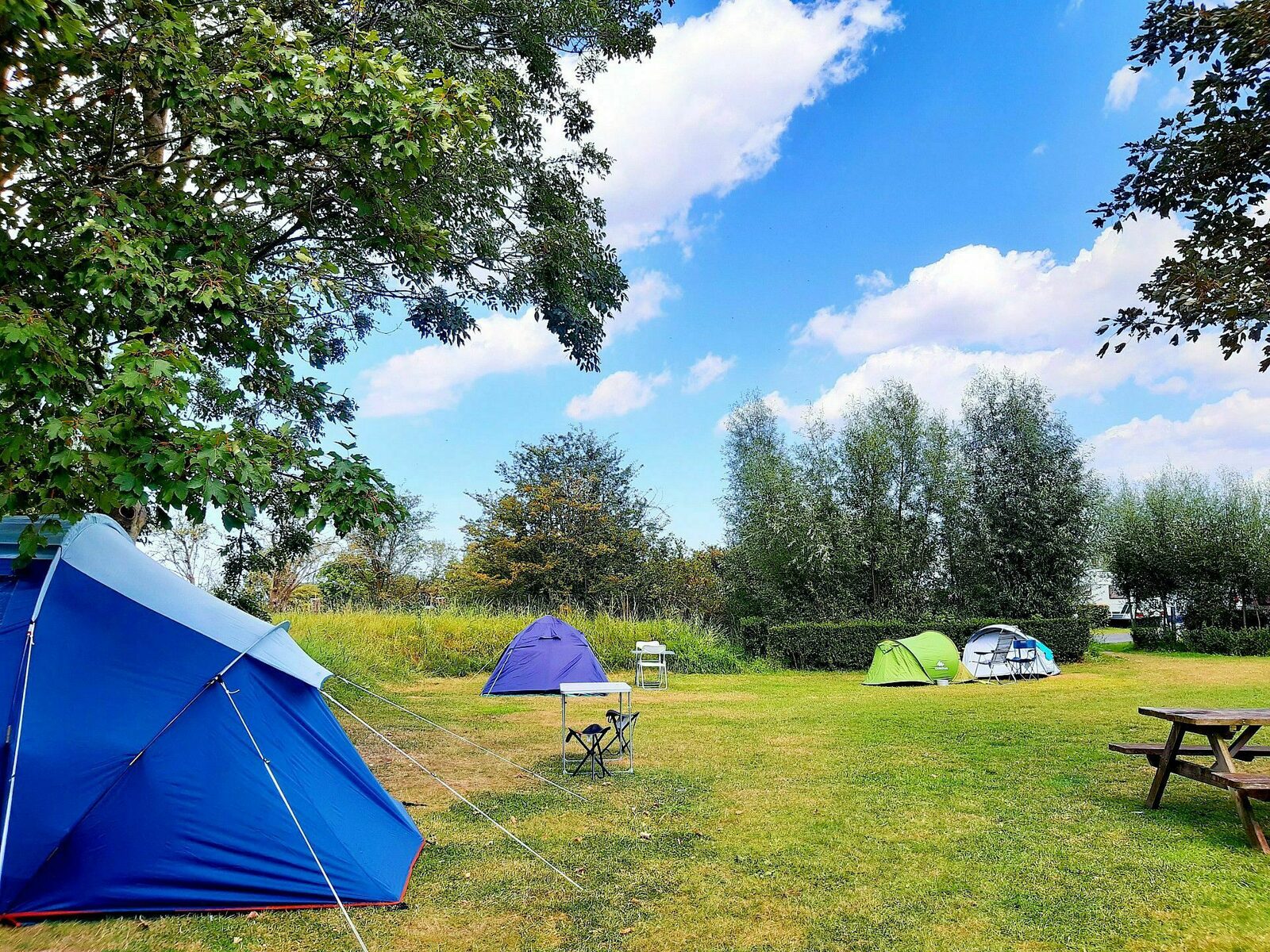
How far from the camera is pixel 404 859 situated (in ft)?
14.1

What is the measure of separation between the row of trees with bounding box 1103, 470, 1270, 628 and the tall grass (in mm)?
16076

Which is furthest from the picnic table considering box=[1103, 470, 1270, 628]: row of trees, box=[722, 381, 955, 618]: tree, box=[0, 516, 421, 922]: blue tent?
box=[1103, 470, 1270, 628]: row of trees

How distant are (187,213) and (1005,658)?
16922mm

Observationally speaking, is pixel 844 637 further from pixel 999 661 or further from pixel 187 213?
pixel 187 213

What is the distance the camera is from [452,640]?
16.9 meters

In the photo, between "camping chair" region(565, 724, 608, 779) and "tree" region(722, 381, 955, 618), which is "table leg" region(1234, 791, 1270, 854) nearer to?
"camping chair" region(565, 724, 608, 779)

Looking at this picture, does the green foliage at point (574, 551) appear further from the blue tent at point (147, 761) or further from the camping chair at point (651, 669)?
the blue tent at point (147, 761)

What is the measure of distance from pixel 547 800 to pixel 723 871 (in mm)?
2085

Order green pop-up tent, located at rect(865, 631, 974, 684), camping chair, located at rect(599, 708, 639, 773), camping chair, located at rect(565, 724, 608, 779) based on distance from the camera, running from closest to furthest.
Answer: camping chair, located at rect(565, 724, 608, 779), camping chair, located at rect(599, 708, 639, 773), green pop-up tent, located at rect(865, 631, 974, 684)

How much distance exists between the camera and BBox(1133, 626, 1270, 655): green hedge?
2072 centimetres

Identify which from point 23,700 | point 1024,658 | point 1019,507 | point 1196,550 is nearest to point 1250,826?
point 23,700

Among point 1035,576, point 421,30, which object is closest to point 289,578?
point 421,30

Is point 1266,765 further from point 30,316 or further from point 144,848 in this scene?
point 30,316

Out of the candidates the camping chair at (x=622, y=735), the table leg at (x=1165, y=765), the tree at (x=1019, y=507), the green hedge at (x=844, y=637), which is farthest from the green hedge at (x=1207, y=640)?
the camping chair at (x=622, y=735)
